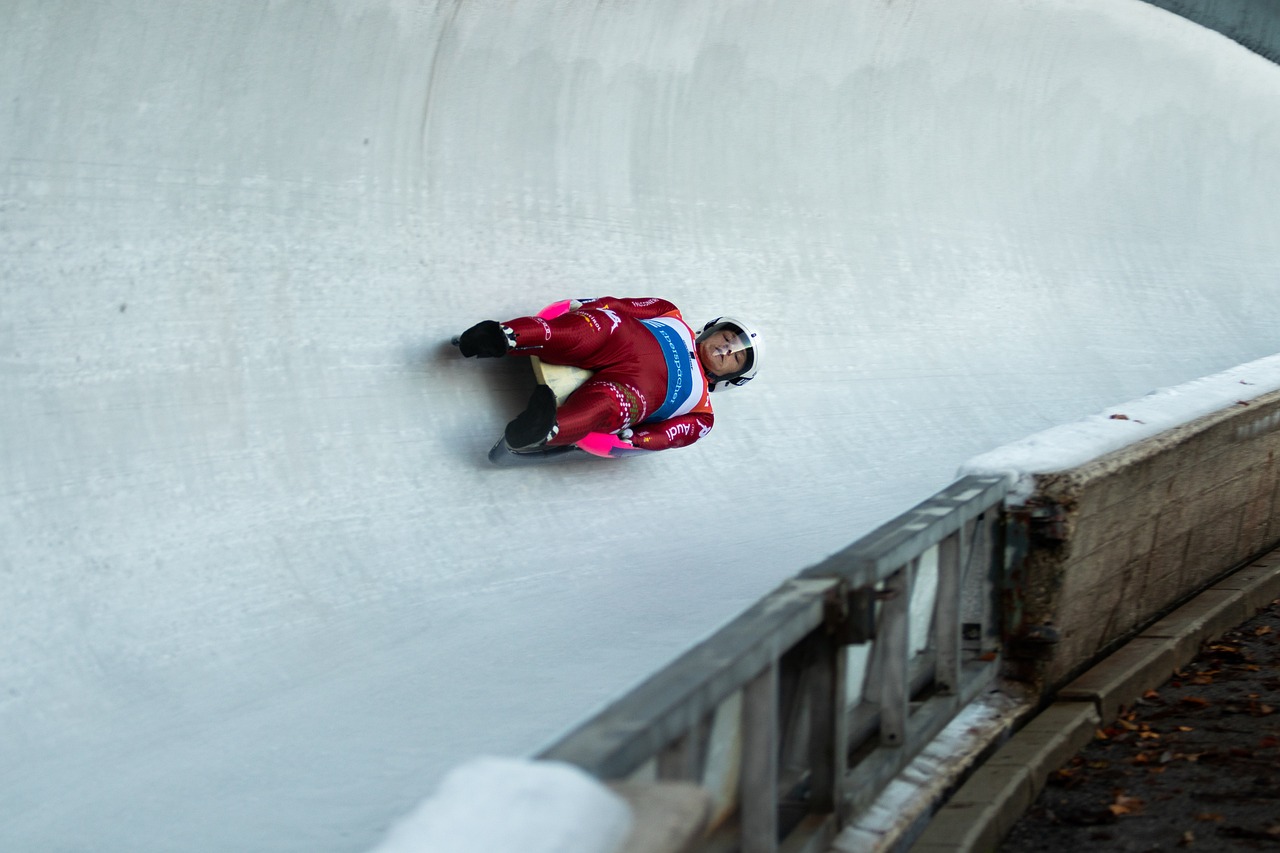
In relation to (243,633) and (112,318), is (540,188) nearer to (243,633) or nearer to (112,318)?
(112,318)

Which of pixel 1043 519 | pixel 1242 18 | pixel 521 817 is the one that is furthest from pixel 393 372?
pixel 1242 18

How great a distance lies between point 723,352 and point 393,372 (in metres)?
1.21

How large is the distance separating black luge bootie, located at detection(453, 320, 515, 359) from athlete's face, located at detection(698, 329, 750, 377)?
0.94 metres

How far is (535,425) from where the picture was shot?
3568mm

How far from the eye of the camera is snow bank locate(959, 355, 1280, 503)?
2.96 m

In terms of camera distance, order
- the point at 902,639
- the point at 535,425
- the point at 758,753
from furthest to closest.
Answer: the point at 535,425 < the point at 902,639 < the point at 758,753

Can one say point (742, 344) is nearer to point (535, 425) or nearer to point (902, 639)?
point (535, 425)

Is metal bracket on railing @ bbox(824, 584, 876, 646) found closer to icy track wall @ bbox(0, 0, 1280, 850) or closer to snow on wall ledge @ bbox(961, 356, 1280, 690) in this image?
icy track wall @ bbox(0, 0, 1280, 850)

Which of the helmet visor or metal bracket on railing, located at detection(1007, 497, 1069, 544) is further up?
the helmet visor

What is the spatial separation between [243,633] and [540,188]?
6.76ft

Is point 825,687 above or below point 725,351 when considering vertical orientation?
below

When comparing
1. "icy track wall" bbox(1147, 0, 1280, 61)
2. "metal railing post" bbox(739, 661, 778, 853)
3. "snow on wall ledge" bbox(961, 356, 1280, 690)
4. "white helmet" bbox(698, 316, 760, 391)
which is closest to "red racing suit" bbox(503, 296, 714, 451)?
"white helmet" bbox(698, 316, 760, 391)

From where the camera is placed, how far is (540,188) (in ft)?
14.3

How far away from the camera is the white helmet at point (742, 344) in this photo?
14.5 feet
